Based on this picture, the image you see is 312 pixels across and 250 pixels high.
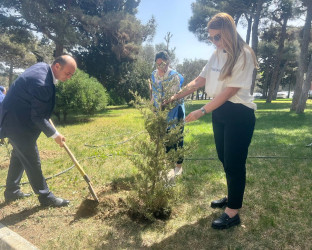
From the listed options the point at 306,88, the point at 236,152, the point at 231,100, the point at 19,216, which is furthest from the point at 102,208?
the point at 306,88

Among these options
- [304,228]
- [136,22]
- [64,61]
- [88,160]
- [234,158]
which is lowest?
[88,160]

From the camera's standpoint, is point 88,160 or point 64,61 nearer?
point 64,61

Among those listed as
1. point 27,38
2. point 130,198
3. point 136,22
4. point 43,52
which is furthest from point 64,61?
point 43,52

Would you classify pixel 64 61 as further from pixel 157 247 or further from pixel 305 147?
pixel 305 147

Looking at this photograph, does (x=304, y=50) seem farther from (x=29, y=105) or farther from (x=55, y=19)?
(x=29, y=105)

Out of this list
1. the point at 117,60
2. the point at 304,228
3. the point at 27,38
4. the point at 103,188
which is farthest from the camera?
the point at 117,60

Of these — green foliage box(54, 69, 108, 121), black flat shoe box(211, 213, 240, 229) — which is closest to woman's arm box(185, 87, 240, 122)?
black flat shoe box(211, 213, 240, 229)

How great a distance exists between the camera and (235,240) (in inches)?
94.7

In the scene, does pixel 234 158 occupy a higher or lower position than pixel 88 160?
higher

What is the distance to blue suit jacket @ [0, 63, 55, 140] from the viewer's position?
2.77 metres

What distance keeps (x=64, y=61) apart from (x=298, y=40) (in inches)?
1091

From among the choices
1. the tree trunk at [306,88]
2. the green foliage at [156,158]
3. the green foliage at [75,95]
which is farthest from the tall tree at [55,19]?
the green foliage at [156,158]

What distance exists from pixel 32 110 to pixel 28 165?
0.75m

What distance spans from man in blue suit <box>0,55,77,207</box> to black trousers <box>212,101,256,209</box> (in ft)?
6.27
